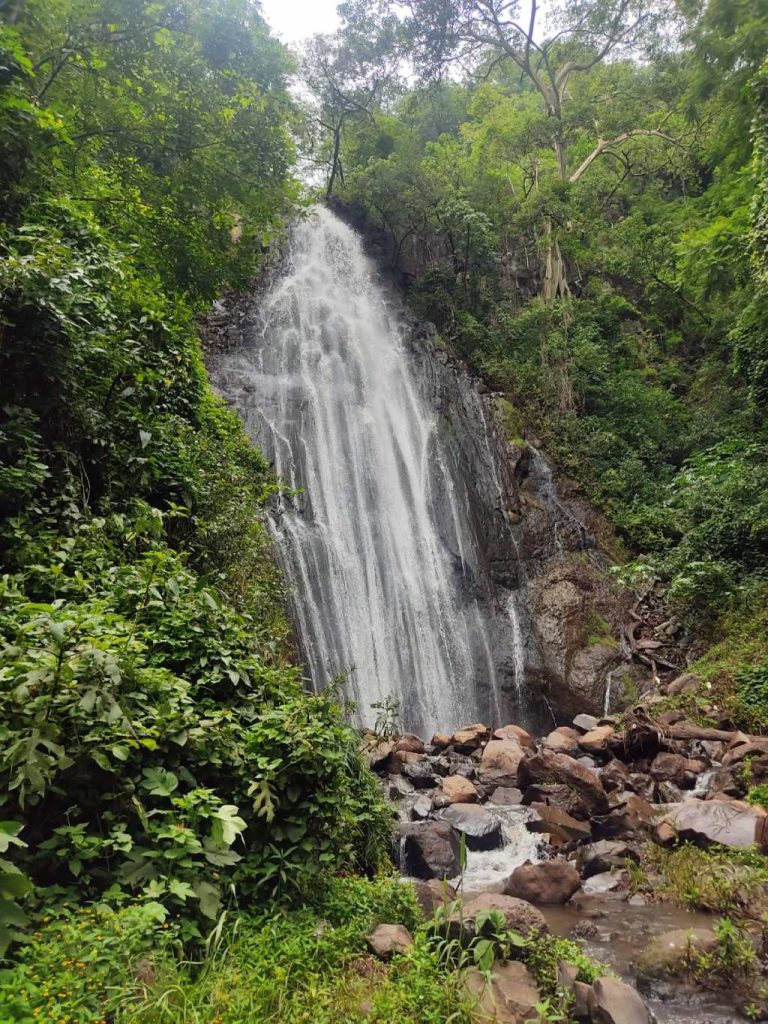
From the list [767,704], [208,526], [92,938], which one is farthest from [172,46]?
[767,704]

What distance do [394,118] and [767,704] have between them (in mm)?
24230

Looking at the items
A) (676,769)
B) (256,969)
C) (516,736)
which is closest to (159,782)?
(256,969)

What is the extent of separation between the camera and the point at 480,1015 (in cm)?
295

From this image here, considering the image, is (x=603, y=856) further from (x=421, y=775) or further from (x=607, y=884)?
(x=421, y=775)

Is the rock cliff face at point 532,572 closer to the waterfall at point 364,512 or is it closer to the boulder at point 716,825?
the waterfall at point 364,512

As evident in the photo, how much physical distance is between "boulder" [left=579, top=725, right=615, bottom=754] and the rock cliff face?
2737mm

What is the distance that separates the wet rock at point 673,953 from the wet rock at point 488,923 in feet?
2.18

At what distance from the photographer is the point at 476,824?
6488 millimetres

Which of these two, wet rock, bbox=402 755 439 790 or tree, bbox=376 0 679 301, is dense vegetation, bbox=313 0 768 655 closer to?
tree, bbox=376 0 679 301

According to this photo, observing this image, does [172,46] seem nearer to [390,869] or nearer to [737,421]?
[390,869]

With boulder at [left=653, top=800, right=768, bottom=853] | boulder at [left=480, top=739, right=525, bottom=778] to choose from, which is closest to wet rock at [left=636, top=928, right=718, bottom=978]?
boulder at [left=653, top=800, right=768, bottom=853]

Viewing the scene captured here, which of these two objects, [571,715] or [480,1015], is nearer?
[480,1015]

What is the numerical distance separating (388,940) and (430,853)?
2230 millimetres

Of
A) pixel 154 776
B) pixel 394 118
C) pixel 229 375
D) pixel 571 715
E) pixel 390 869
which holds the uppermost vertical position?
pixel 394 118
